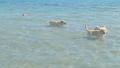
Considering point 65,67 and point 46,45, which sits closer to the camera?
point 65,67

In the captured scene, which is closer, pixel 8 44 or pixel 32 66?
pixel 32 66

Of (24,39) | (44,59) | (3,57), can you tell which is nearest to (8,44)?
(24,39)

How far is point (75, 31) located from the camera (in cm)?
1189

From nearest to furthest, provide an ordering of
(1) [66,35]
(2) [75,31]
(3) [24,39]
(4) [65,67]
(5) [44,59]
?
(4) [65,67]
(5) [44,59]
(3) [24,39]
(1) [66,35]
(2) [75,31]

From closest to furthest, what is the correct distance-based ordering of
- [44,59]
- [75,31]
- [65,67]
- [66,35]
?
[65,67], [44,59], [66,35], [75,31]

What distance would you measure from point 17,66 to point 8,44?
256cm

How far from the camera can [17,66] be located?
672 cm

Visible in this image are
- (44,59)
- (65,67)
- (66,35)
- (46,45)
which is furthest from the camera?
(66,35)

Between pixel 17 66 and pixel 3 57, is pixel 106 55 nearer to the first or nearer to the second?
pixel 17 66

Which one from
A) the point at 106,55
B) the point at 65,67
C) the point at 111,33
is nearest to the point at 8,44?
the point at 65,67

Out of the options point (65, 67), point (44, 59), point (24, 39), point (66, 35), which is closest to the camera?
point (65, 67)

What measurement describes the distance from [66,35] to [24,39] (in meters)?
2.19

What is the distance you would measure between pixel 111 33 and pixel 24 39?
444 centimetres

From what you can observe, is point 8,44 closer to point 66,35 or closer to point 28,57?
point 28,57
